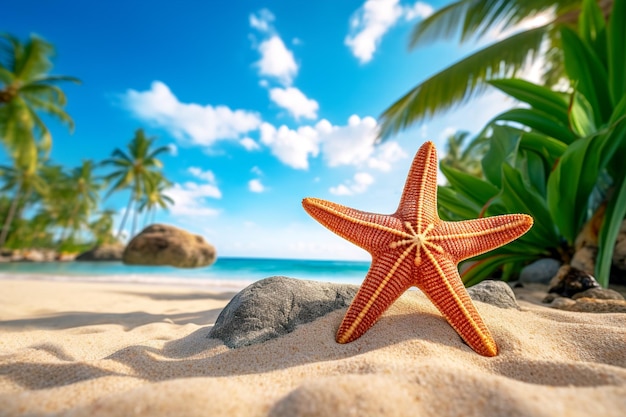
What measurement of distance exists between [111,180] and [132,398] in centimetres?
3693

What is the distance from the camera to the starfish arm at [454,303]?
149cm

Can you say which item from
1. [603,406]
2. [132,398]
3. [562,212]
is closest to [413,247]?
[603,406]

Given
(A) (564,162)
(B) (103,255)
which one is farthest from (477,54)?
(B) (103,255)

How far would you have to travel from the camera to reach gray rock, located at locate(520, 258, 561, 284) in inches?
148

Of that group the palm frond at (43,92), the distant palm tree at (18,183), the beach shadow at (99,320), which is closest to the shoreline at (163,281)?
the beach shadow at (99,320)

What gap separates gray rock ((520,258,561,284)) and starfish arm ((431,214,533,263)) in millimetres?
2658

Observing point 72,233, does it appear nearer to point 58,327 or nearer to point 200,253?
point 200,253

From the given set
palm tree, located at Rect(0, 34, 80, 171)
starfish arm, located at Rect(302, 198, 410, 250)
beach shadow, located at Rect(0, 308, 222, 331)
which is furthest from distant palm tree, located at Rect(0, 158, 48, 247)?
starfish arm, located at Rect(302, 198, 410, 250)

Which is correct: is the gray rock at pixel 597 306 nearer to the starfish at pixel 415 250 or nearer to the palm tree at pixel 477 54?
the starfish at pixel 415 250

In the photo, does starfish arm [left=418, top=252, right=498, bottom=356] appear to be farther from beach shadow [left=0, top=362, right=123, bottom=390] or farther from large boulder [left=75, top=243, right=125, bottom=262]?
large boulder [left=75, top=243, right=125, bottom=262]

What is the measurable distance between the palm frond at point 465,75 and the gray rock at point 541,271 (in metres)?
5.38

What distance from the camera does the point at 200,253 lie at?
2248 centimetres

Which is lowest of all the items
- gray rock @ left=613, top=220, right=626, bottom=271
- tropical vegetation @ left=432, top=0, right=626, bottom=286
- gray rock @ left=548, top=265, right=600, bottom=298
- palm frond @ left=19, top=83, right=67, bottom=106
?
gray rock @ left=548, top=265, right=600, bottom=298

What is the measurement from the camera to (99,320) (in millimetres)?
3066
